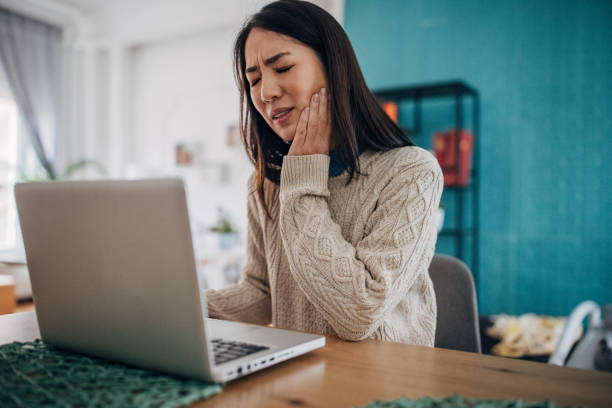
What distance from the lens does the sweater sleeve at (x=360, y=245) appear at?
0.79 m

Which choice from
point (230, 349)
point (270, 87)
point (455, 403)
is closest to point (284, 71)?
point (270, 87)

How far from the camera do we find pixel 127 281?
555 millimetres

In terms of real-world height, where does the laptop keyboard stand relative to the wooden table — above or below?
above

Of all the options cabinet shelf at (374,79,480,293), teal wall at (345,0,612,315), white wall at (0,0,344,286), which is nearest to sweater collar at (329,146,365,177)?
cabinet shelf at (374,79,480,293)

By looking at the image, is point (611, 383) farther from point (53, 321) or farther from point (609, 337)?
point (609, 337)

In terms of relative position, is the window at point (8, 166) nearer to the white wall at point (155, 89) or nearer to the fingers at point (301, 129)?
the white wall at point (155, 89)

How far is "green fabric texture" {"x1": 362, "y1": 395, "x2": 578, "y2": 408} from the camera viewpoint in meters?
0.48

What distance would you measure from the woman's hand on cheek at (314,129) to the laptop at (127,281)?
424mm

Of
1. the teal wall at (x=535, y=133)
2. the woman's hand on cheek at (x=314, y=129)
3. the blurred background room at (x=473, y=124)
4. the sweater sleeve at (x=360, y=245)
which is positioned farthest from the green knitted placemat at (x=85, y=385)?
the teal wall at (x=535, y=133)

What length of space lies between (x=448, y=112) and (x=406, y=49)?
0.59 m

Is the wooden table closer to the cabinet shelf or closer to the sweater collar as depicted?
the sweater collar

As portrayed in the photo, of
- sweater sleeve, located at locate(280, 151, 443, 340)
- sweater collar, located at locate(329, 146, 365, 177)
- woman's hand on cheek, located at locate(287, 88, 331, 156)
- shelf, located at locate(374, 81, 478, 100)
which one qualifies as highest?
shelf, located at locate(374, 81, 478, 100)

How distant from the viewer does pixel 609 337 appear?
5.03 ft

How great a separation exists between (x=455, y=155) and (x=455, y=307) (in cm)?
209
